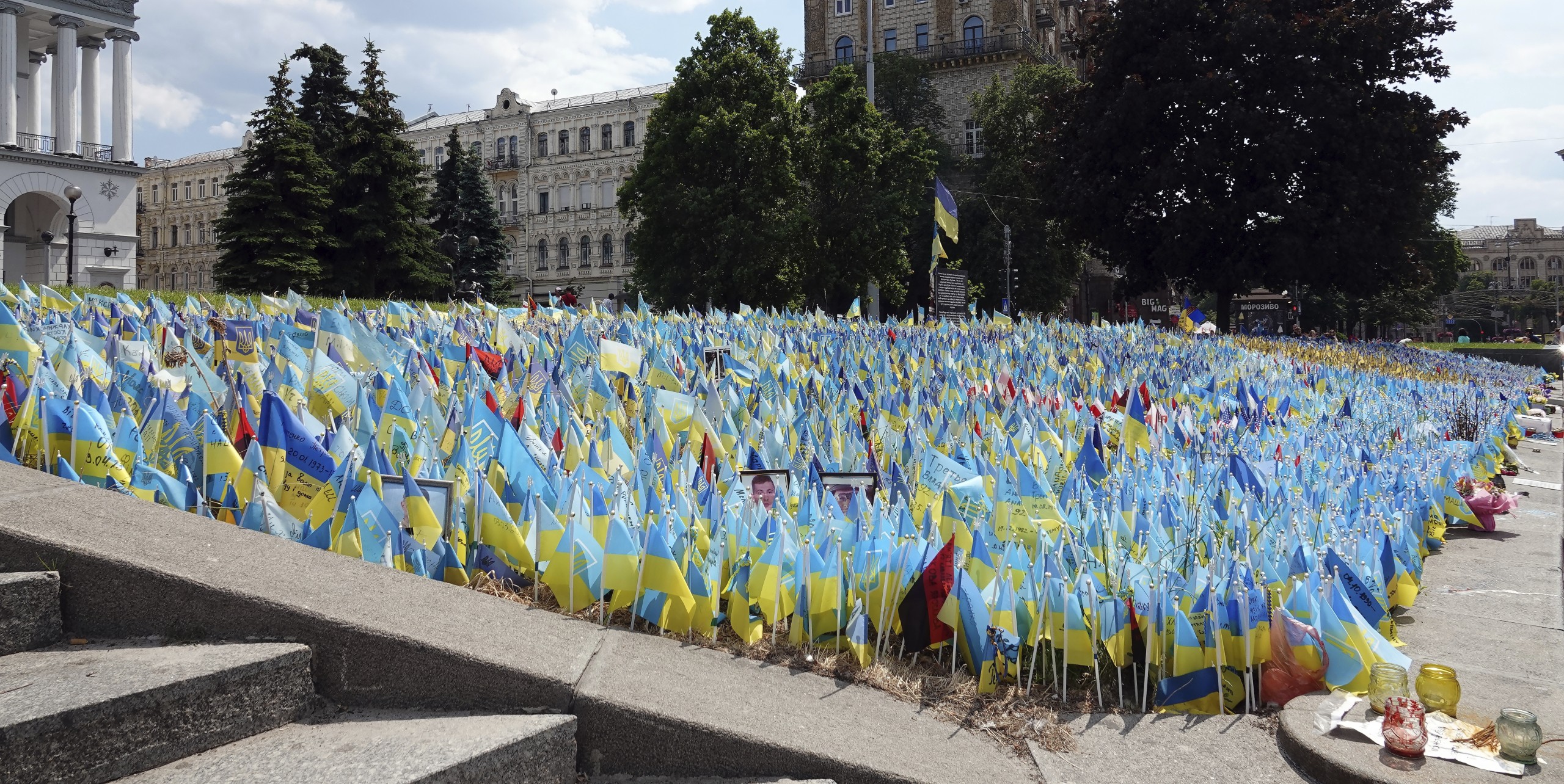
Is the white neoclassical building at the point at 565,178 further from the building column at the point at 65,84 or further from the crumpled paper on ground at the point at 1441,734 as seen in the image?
the crumpled paper on ground at the point at 1441,734

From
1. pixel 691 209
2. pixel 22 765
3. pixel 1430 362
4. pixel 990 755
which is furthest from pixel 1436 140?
pixel 22 765

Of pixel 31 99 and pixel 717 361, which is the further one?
pixel 31 99

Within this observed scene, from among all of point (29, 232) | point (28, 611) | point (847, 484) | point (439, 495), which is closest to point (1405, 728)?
point (847, 484)

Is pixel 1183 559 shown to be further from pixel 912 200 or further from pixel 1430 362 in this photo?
pixel 912 200

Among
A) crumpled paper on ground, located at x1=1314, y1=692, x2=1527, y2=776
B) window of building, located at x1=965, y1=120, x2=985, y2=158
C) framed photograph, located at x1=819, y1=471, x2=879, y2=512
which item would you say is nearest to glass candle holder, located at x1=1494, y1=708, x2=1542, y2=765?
crumpled paper on ground, located at x1=1314, y1=692, x2=1527, y2=776

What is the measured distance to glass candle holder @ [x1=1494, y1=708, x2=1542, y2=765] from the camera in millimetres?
2852

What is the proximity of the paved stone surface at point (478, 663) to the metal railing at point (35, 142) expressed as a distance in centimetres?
5712

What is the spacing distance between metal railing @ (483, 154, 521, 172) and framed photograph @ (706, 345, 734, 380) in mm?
73243

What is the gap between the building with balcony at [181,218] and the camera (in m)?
90.6

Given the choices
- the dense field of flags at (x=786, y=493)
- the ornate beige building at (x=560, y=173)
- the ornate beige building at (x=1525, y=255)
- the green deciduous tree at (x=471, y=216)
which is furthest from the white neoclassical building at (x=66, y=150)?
the ornate beige building at (x=1525, y=255)

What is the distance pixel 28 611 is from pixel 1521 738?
3.82 metres

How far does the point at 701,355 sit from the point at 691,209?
28.5m

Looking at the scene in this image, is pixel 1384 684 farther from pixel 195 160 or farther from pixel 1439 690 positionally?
pixel 195 160

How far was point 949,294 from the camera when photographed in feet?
67.7
